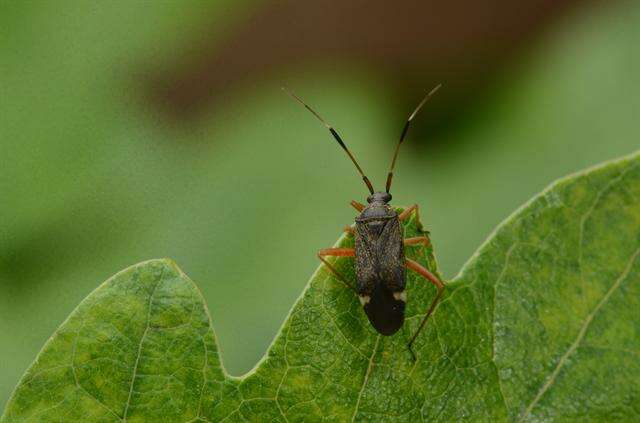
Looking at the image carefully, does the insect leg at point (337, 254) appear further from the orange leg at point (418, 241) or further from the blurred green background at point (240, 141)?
the blurred green background at point (240, 141)

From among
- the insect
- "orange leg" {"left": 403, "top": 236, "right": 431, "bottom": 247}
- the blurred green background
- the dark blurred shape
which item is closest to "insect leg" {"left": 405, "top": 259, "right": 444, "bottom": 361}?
the insect

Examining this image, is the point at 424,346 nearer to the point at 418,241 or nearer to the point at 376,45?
A: the point at 418,241

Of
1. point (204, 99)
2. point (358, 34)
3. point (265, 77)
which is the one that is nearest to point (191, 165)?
point (204, 99)

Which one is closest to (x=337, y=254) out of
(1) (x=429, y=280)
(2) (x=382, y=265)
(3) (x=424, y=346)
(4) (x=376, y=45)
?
(2) (x=382, y=265)

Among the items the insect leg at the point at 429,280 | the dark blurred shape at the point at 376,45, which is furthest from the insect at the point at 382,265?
the dark blurred shape at the point at 376,45

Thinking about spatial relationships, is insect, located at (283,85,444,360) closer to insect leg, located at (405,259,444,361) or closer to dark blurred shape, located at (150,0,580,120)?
insect leg, located at (405,259,444,361)

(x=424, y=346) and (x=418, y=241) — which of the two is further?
(x=418, y=241)

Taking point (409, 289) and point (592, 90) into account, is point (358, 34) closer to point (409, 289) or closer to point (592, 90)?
point (592, 90)
